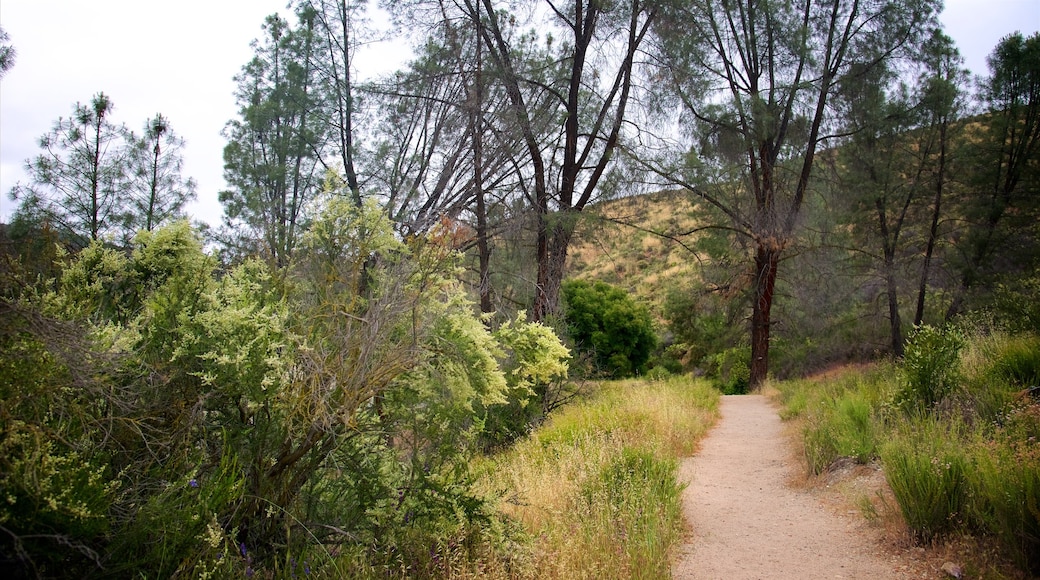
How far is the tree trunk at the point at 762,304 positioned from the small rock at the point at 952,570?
50.9 feet

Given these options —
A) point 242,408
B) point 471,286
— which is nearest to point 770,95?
point 471,286

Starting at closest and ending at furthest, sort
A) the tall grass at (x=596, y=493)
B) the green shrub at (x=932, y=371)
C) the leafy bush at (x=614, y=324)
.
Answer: the tall grass at (x=596, y=493)
the green shrub at (x=932, y=371)
the leafy bush at (x=614, y=324)

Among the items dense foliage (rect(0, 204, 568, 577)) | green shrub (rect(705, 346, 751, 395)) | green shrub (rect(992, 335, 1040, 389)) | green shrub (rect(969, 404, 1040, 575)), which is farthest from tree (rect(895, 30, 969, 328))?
dense foliage (rect(0, 204, 568, 577))

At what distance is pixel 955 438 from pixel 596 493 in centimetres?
317

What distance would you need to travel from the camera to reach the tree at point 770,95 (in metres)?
17.2

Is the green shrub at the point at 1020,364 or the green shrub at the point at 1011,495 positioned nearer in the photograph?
the green shrub at the point at 1011,495

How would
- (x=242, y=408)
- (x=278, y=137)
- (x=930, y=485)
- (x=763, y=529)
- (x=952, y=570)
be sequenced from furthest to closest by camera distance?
(x=278, y=137)
(x=763, y=529)
(x=930, y=485)
(x=952, y=570)
(x=242, y=408)

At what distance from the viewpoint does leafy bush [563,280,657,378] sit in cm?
3647

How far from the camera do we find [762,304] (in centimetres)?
2080

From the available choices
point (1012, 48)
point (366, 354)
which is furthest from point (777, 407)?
point (366, 354)

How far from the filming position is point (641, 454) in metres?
6.62

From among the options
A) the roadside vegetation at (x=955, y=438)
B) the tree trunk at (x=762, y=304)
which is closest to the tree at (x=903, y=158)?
the tree trunk at (x=762, y=304)

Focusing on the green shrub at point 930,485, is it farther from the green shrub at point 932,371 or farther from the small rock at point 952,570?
the green shrub at point 932,371

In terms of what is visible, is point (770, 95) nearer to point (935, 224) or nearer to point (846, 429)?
point (935, 224)
